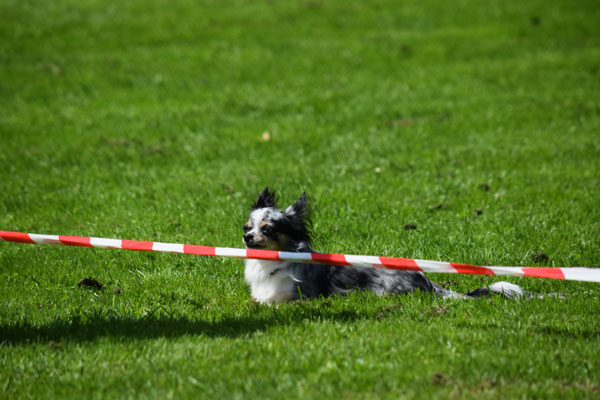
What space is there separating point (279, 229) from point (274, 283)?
0.53 metres

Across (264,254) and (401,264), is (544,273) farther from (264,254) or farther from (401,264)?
(264,254)

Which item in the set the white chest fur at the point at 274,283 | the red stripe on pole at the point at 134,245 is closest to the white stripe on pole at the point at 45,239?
the red stripe on pole at the point at 134,245

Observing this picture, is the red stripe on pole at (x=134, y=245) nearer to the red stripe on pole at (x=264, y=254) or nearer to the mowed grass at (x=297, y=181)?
the mowed grass at (x=297, y=181)

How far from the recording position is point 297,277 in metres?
5.58

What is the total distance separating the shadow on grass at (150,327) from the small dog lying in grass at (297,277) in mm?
458

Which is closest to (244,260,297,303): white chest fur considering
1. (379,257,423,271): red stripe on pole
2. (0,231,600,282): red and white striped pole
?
(0,231,600,282): red and white striped pole

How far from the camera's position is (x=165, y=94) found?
48.4 ft

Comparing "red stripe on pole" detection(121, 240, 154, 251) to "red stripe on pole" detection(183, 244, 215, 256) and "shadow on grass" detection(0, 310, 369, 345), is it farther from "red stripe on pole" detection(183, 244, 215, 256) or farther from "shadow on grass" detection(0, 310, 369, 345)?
"shadow on grass" detection(0, 310, 369, 345)

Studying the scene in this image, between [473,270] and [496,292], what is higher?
[473,270]

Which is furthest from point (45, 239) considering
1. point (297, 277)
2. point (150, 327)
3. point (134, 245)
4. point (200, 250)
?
point (297, 277)

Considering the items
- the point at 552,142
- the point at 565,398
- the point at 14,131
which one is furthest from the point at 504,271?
the point at 14,131

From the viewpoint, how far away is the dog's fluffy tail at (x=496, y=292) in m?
5.45

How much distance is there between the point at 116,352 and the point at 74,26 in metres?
18.2

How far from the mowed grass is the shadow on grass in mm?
25
